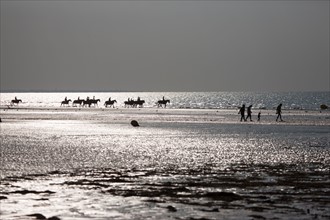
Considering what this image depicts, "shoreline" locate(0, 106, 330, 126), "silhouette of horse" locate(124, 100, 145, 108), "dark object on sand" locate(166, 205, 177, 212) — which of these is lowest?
"dark object on sand" locate(166, 205, 177, 212)

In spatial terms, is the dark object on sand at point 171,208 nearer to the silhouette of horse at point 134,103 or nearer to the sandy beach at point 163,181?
the sandy beach at point 163,181

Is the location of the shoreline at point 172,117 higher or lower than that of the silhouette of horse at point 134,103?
lower

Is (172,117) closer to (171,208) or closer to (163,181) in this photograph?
(163,181)

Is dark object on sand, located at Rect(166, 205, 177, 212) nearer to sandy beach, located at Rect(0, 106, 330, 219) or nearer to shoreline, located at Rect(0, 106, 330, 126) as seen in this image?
sandy beach, located at Rect(0, 106, 330, 219)

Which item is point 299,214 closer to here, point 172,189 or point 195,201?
point 195,201

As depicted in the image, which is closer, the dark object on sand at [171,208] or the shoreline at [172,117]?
the dark object on sand at [171,208]

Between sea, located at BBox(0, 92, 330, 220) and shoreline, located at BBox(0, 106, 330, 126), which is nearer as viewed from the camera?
sea, located at BBox(0, 92, 330, 220)

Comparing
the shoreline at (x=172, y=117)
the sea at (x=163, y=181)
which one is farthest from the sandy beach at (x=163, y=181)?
the shoreline at (x=172, y=117)

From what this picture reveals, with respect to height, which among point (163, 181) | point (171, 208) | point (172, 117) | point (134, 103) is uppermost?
point (134, 103)

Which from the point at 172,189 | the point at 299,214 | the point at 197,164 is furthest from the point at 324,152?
the point at 299,214

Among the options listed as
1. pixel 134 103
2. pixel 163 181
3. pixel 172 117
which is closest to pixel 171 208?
pixel 163 181

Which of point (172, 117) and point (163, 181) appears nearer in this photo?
point (163, 181)

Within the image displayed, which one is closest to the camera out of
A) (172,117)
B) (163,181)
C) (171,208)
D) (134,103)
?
(171,208)

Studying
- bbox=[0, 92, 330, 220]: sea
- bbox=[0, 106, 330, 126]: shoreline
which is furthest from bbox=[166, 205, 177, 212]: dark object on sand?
bbox=[0, 106, 330, 126]: shoreline
